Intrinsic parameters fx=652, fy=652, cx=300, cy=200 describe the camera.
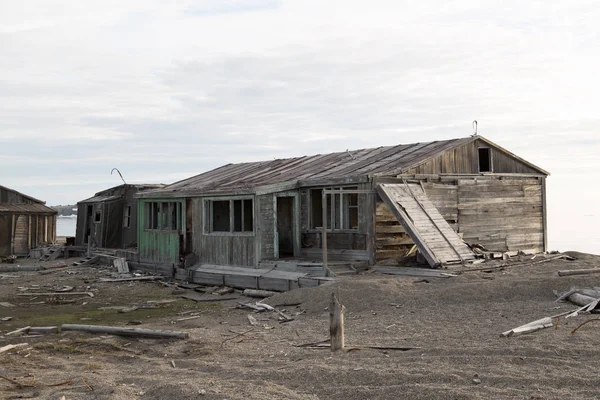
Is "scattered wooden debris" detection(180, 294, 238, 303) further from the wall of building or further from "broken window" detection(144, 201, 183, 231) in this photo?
"broken window" detection(144, 201, 183, 231)

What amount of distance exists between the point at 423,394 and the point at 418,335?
3.76 meters

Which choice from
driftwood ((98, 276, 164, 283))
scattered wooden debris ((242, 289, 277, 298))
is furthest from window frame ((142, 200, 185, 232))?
scattered wooden debris ((242, 289, 277, 298))

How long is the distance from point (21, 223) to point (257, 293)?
21847 millimetres

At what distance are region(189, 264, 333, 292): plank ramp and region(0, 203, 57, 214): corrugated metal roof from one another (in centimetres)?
1610

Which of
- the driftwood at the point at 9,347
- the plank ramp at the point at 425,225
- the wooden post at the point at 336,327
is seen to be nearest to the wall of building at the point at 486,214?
the plank ramp at the point at 425,225

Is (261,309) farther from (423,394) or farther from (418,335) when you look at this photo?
(423,394)

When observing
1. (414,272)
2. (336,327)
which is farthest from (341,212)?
(336,327)

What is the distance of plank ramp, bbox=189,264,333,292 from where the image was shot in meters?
18.1

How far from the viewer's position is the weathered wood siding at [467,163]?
68.7ft

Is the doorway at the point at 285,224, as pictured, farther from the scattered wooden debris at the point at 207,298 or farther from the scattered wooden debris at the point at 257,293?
the scattered wooden debris at the point at 207,298

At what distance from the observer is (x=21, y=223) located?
3528cm

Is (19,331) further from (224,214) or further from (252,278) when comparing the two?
(224,214)

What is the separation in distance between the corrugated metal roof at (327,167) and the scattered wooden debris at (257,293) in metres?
3.55

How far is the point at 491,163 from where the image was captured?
2267cm
